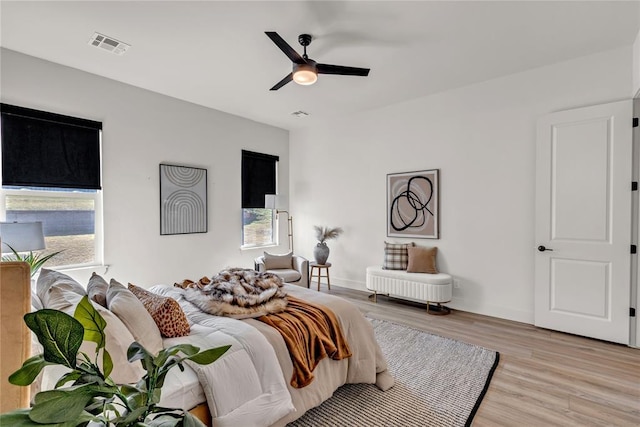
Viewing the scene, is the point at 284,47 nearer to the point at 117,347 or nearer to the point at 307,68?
the point at 307,68

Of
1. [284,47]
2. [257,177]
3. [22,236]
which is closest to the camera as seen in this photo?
[284,47]

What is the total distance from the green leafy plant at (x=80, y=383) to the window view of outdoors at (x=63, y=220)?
352 centimetres

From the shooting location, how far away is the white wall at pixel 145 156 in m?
3.34

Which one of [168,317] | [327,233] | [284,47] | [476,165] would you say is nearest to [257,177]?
[327,233]

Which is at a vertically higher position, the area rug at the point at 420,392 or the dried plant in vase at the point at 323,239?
the dried plant in vase at the point at 323,239

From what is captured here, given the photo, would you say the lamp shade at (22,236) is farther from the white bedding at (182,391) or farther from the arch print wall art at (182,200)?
the white bedding at (182,391)

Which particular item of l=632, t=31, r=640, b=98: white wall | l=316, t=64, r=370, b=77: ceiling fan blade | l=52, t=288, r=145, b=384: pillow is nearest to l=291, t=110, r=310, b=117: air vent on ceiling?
l=316, t=64, r=370, b=77: ceiling fan blade

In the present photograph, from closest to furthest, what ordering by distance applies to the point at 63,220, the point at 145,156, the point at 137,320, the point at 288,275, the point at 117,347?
1. the point at 117,347
2. the point at 137,320
3. the point at 63,220
4. the point at 145,156
5. the point at 288,275

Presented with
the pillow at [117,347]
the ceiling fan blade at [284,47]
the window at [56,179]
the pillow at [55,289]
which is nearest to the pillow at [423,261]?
the ceiling fan blade at [284,47]

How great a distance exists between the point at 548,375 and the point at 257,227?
14.6 feet

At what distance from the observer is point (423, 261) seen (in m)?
4.17

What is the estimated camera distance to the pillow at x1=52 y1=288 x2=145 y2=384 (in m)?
1.37

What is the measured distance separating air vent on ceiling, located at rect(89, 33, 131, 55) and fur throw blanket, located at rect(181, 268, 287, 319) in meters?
2.42

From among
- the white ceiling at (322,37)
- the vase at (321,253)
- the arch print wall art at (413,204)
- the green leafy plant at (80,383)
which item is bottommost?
the vase at (321,253)
